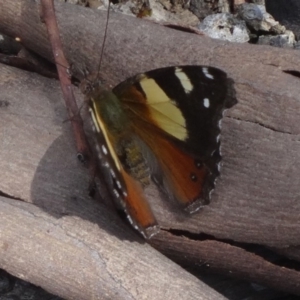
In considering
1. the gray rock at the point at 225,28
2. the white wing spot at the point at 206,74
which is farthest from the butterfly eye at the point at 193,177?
the gray rock at the point at 225,28

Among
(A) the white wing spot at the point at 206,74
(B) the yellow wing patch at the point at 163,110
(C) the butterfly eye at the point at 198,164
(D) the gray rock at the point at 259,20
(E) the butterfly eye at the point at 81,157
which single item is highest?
(A) the white wing spot at the point at 206,74

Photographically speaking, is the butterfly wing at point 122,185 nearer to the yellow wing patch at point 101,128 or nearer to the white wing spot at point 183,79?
the yellow wing patch at point 101,128

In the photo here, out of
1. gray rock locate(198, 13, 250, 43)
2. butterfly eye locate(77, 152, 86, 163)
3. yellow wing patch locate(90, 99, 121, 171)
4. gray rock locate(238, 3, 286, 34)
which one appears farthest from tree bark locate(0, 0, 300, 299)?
gray rock locate(238, 3, 286, 34)

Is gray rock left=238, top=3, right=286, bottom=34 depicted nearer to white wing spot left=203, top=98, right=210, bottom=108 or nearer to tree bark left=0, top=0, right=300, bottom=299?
tree bark left=0, top=0, right=300, bottom=299

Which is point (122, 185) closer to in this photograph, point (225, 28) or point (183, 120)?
point (183, 120)

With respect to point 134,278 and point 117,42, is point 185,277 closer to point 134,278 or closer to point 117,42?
point 134,278

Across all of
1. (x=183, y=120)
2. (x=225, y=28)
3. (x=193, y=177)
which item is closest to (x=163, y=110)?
(x=183, y=120)
